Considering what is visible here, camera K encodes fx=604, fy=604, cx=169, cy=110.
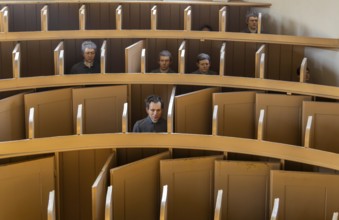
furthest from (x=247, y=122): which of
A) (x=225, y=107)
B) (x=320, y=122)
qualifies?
(x=320, y=122)

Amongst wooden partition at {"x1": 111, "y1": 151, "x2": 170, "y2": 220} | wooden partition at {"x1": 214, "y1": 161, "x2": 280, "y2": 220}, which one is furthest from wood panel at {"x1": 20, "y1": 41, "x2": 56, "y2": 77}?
wooden partition at {"x1": 214, "y1": 161, "x2": 280, "y2": 220}

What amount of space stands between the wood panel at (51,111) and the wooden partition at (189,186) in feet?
Result: 2.51

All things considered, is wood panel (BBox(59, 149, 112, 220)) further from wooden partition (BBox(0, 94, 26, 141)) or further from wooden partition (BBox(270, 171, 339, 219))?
wooden partition (BBox(270, 171, 339, 219))

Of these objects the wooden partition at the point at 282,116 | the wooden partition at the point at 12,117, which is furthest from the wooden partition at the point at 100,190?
the wooden partition at the point at 282,116

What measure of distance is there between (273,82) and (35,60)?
1.53 metres

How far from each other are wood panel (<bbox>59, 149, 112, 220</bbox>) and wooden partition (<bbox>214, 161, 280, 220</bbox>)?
2.02 ft

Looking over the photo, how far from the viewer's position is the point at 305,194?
2.87 metres

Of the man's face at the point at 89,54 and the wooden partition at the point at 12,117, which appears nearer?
the wooden partition at the point at 12,117

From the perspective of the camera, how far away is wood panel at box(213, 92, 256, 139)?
3398mm

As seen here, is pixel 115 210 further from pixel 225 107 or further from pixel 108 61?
pixel 108 61

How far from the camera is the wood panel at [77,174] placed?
10.4ft

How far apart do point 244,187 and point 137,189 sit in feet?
1.74

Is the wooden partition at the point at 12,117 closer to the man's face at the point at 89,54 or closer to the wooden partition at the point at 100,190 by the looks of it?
the man's face at the point at 89,54

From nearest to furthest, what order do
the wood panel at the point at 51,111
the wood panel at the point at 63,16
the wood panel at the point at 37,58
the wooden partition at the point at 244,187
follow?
the wooden partition at the point at 244,187, the wood panel at the point at 51,111, the wood panel at the point at 37,58, the wood panel at the point at 63,16
